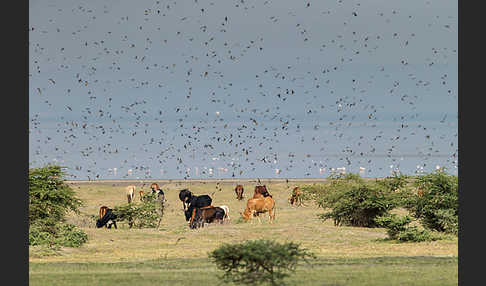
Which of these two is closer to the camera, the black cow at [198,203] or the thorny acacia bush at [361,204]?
the thorny acacia bush at [361,204]

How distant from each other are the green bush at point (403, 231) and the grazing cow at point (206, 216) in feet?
37.6

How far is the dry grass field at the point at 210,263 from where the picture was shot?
2803cm

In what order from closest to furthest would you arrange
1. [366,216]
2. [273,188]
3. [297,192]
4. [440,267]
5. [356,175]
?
[440,267]
[366,216]
[356,175]
[297,192]
[273,188]

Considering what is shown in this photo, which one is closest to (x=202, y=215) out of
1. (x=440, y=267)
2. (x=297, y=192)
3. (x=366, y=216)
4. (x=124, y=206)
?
(x=124, y=206)

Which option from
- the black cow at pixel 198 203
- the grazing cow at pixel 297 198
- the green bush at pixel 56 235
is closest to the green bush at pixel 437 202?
the black cow at pixel 198 203

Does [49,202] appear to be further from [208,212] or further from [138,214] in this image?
[208,212]

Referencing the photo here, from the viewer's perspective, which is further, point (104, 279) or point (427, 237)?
point (427, 237)

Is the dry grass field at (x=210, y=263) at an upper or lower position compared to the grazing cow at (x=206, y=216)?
lower

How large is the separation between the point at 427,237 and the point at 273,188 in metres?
69.9

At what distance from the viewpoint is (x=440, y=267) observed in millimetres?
31969

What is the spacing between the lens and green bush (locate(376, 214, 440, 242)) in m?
46.7

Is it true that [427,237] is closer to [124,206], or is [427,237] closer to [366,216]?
[366,216]

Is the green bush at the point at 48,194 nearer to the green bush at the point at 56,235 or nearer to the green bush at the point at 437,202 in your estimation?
the green bush at the point at 56,235

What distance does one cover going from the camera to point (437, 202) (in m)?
52.2
